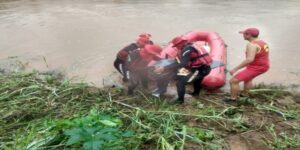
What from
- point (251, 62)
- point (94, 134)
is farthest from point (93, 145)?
point (251, 62)

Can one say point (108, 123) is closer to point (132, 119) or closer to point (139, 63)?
point (132, 119)

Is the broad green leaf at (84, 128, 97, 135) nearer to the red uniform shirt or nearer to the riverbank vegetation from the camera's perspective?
the riverbank vegetation

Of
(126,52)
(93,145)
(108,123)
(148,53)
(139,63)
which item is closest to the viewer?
(93,145)

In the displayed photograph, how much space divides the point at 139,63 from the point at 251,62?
1.75 meters

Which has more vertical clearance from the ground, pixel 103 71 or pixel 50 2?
pixel 50 2

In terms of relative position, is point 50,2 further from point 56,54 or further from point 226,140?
point 226,140

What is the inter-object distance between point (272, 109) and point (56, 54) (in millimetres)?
5459

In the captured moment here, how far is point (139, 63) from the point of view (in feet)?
22.1

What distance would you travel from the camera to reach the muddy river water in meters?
8.77

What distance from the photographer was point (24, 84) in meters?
6.84

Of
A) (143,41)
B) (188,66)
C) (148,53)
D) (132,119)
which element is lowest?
(132,119)

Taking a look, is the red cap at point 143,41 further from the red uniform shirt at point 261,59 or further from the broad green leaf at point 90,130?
the broad green leaf at point 90,130

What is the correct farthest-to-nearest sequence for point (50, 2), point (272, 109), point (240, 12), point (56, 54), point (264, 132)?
1. point (50, 2)
2. point (240, 12)
3. point (56, 54)
4. point (272, 109)
5. point (264, 132)

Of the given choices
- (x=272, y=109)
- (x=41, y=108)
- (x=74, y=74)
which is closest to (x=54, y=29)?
(x=74, y=74)
